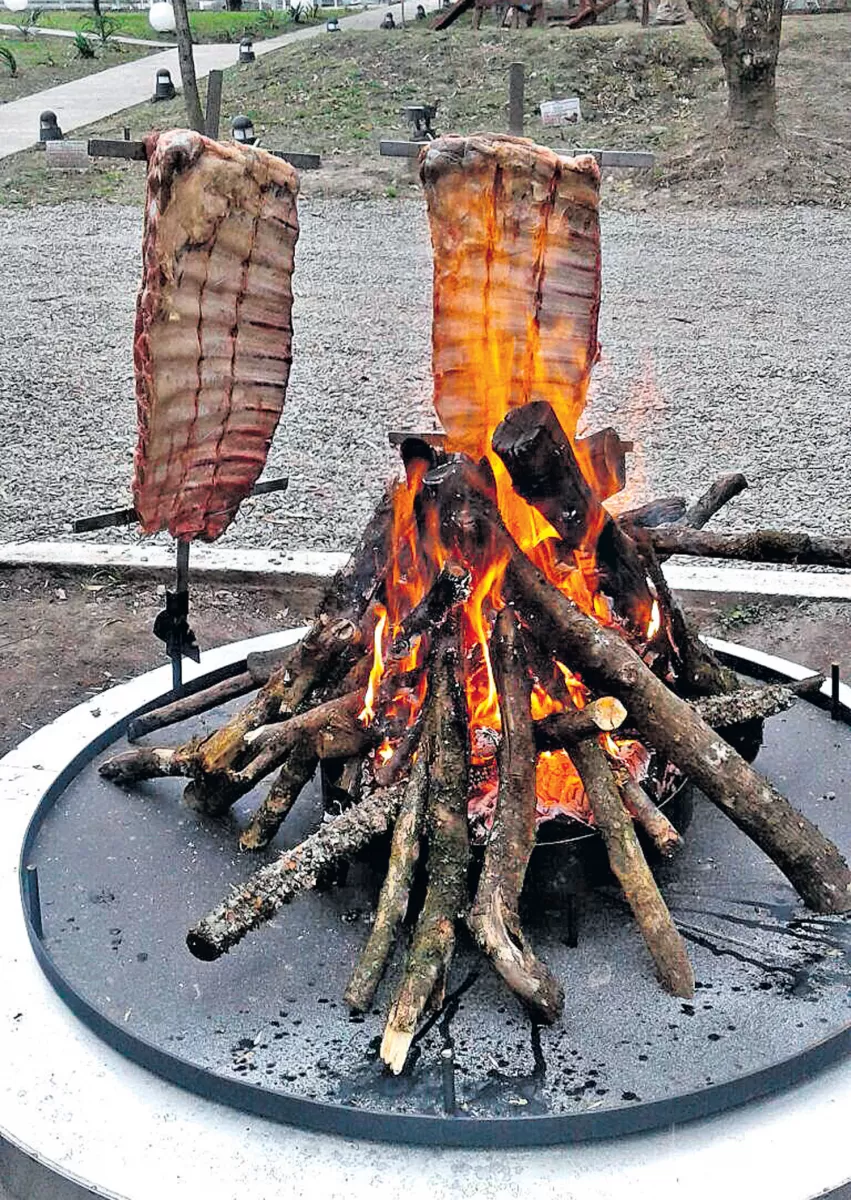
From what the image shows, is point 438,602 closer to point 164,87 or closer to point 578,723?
point 578,723

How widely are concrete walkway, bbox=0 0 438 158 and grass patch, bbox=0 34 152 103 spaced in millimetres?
369

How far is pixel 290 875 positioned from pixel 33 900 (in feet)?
2.04

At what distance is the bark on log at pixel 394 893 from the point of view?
7.91 ft

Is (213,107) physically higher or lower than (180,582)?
higher

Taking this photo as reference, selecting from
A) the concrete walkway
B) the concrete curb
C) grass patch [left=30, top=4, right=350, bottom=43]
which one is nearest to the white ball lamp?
grass patch [left=30, top=4, right=350, bottom=43]

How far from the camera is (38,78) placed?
21625 millimetres

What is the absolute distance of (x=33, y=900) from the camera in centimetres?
272

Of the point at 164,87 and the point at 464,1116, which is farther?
the point at 164,87

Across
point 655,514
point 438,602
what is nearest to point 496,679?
point 438,602

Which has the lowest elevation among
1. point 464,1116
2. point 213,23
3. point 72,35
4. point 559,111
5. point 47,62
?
point 464,1116

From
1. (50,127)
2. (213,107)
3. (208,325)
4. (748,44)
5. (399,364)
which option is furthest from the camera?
(50,127)

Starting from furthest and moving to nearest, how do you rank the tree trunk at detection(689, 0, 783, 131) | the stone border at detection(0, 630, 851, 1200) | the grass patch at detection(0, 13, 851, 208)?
the grass patch at detection(0, 13, 851, 208) → the tree trunk at detection(689, 0, 783, 131) → the stone border at detection(0, 630, 851, 1200)

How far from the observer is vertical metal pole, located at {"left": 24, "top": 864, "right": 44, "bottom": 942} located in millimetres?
2697

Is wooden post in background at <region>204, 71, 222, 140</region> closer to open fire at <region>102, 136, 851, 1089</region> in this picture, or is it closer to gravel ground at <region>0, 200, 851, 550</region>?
open fire at <region>102, 136, 851, 1089</region>
